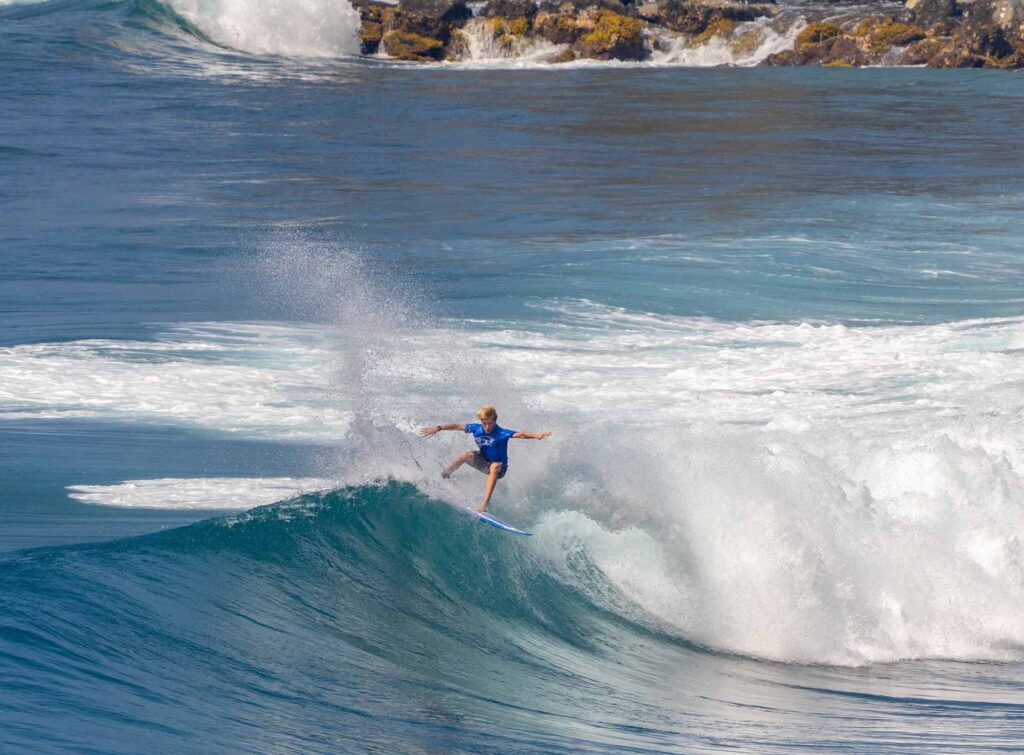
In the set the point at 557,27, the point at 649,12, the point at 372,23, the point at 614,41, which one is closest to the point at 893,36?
the point at 649,12

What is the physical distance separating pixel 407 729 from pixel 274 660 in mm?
1354

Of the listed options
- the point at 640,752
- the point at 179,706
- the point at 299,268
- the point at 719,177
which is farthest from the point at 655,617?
the point at 719,177

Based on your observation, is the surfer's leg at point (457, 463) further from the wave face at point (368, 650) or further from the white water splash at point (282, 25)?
the white water splash at point (282, 25)

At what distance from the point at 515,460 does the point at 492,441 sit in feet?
4.25

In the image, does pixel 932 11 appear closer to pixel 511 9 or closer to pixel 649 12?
pixel 649 12

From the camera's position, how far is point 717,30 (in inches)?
2281

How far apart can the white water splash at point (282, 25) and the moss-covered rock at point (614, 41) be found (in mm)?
9873

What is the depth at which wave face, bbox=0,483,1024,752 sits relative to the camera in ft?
27.0

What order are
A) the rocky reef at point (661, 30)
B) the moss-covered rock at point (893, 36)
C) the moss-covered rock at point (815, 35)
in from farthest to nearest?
the moss-covered rock at point (815, 35) < the rocky reef at point (661, 30) < the moss-covered rock at point (893, 36)

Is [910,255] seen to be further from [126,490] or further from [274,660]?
[274,660]

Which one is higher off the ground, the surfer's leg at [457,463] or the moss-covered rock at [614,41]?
the moss-covered rock at [614,41]

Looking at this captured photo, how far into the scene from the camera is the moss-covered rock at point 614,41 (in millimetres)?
57094

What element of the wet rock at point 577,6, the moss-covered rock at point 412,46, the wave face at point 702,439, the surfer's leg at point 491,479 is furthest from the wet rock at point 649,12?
the surfer's leg at point 491,479

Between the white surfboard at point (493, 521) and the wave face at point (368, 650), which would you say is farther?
the white surfboard at point (493, 521)
